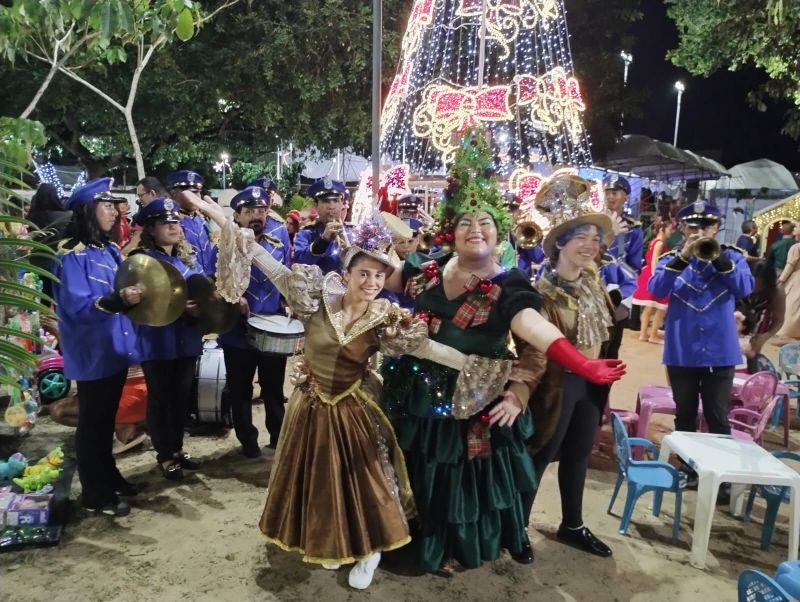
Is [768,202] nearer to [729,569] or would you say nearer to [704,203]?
[704,203]

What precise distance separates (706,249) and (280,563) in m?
3.32

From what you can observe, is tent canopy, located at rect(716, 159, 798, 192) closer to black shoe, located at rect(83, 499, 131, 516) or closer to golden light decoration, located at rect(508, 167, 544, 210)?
Answer: golden light decoration, located at rect(508, 167, 544, 210)

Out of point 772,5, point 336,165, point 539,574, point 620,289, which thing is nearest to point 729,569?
point 539,574

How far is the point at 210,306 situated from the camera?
4098mm

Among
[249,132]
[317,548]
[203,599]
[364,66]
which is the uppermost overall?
[364,66]

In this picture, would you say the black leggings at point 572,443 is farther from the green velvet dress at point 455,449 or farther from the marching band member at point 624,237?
the marching band member at point 624,237

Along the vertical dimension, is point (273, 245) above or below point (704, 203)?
below

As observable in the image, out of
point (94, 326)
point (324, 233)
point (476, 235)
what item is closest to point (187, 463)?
point (94, 326)

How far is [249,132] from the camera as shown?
16344 millimetres

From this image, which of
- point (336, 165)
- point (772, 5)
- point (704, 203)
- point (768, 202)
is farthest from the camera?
Result: point (336, 165)

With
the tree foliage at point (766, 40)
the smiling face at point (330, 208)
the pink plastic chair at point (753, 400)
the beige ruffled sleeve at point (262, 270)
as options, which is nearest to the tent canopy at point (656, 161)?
the tree foliage at point (766, 40)

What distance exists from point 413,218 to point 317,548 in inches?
158

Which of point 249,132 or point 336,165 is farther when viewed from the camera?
point 336,165

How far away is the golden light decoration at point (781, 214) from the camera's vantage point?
13773 millimetres
